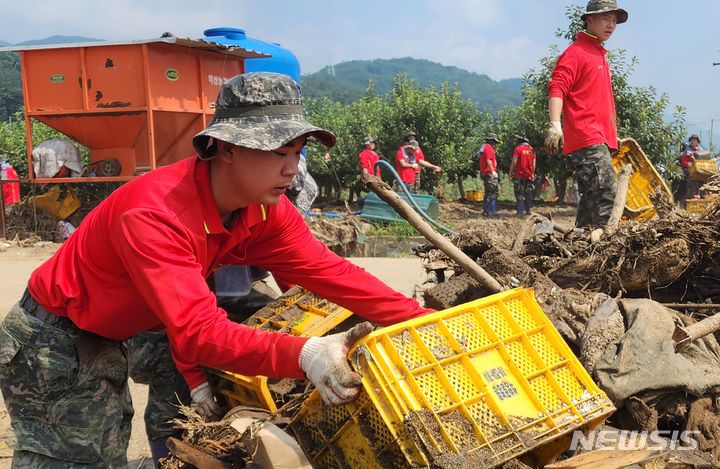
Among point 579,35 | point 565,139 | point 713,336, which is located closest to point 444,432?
point 713,336

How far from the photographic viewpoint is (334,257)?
2.85 metres

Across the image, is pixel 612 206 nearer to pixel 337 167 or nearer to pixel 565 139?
pixel 565 139

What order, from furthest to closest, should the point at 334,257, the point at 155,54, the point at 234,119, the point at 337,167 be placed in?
the point at 337,167
the point at 155,54
the point at 334,257
the point at 234,119

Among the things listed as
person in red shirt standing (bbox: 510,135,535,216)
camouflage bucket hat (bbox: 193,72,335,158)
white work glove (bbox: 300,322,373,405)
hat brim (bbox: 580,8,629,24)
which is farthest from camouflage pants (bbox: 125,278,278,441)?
person in red shirt standing (bbox: 510,135,535,216)

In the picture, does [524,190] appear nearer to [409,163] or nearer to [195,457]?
[409,163]

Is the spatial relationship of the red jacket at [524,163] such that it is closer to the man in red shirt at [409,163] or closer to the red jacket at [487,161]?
the red jacket at [487,161]

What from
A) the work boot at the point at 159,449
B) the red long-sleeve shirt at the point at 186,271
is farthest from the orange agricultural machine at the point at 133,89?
the red long-sleeve shirt at the point at 186,271

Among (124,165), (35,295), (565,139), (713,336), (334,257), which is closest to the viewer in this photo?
(35,295)

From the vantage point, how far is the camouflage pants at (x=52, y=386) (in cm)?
247

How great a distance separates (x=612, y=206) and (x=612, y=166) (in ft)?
1.25

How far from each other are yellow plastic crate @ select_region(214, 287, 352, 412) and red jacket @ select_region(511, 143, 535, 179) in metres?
14.5

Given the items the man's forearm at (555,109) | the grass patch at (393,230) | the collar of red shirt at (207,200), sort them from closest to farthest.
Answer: the collar of red shirt at (207,200) → the man's forearm at (555,109) → the grass patch at (393,230)

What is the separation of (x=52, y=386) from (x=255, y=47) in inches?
334

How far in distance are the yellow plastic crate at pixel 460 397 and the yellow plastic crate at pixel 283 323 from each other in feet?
2.32
